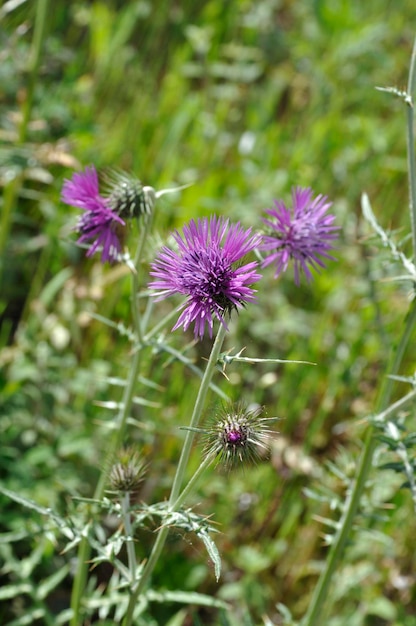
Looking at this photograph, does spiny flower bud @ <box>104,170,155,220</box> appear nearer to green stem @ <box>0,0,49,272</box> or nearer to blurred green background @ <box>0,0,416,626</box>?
blurred green background @ <box>0,0,416,626</box>

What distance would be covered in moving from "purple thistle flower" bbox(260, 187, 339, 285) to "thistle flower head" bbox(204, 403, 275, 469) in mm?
482

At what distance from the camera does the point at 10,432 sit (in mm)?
2668

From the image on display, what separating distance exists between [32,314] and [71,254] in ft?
1.08

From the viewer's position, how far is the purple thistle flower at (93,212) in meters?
1.75

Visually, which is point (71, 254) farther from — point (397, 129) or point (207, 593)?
point (397, 129)

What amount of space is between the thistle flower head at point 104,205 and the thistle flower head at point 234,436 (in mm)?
537

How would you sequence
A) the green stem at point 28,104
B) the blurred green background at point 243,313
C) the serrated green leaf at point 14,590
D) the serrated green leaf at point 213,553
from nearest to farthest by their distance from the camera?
the serrated green leaf at point 213,553 → the serrated green leaf at point 14,590 → the blurred green background at point 243,313 → the green stem at point 28,104

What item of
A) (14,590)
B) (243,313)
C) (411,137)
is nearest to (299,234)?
(411,137)

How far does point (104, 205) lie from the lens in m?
1.77

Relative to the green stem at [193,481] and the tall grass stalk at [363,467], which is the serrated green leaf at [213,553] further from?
the tall grass stalk at [363,467]

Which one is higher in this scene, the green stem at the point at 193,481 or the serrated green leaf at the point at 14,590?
the green stem at the point at 193,481

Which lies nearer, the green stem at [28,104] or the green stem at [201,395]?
the green stem at [201,395]

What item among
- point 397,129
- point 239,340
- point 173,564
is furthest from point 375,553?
point 397,129

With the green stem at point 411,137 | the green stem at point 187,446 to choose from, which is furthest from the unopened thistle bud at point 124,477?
the green stem at point 411,137
